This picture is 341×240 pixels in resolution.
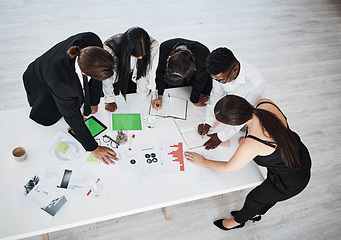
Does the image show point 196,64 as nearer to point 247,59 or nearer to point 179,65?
point 179,65

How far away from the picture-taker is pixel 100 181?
1.72 m

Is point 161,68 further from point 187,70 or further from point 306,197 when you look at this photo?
point 306,197

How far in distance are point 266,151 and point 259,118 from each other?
210mm

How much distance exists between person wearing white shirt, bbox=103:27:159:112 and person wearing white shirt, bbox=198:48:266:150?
475mm

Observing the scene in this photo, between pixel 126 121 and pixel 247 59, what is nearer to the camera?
pixel 126 121

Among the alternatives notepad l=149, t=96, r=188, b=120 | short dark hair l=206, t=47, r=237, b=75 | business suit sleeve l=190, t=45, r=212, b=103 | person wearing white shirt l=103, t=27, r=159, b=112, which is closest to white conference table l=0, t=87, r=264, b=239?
notepad l=149, t=96, r=188, b=120

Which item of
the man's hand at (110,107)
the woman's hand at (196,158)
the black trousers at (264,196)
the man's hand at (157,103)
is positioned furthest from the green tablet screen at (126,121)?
the black trousers at (264,196)

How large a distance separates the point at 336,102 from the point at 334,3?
2.94 meters

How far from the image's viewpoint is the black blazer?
1566 millimetres

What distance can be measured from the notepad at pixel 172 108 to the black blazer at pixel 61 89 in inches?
18.9

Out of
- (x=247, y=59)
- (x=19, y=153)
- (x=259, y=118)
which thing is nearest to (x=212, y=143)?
(x=259, y=118)

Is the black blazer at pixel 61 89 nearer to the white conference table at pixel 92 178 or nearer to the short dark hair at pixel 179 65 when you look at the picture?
the white conference table at pixel 92 178

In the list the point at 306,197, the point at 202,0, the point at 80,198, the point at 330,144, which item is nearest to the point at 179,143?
the point at 80,198

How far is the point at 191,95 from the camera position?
223 centimetres
